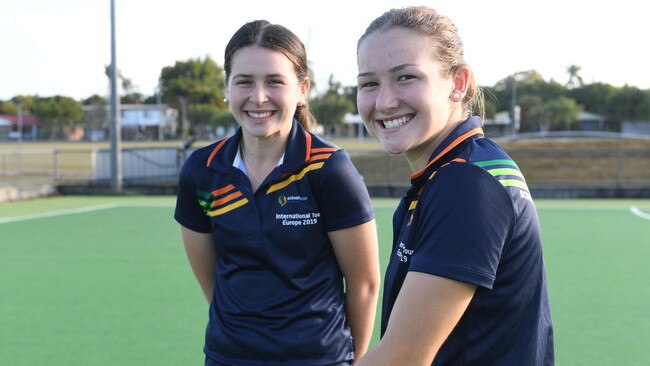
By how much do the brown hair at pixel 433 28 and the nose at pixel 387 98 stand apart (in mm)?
122

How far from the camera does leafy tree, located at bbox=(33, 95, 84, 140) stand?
279ft

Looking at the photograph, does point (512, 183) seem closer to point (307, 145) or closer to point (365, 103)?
point (365, 103)

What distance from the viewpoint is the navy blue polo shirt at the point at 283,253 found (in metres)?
2.48

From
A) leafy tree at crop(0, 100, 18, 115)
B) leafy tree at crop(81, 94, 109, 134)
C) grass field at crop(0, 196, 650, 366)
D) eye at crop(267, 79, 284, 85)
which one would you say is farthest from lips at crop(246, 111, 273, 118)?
leafy tree at crop(0, 100, 18, 115)

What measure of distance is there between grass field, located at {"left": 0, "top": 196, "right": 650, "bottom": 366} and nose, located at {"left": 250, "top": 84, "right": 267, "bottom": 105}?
105 inches

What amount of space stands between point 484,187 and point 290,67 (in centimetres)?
137

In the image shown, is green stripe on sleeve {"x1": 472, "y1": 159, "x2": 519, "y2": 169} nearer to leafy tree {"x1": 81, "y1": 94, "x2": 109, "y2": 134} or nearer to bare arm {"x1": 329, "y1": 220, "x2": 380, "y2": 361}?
bare arm {"x1": 329, "y1": 220, "x2": 380, "y2": 361}

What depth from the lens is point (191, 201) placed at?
2729 millimetres

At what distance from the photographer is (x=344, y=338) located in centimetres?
264

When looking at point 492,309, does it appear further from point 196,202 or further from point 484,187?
point 196,202

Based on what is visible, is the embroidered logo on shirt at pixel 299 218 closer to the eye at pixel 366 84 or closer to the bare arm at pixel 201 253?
the bare arm at pixel 201 253

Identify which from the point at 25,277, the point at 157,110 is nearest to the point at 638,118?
the point at 157,110

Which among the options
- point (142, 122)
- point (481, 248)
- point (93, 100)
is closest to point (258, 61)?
point (481, 248)

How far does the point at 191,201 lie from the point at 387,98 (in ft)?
4.21
